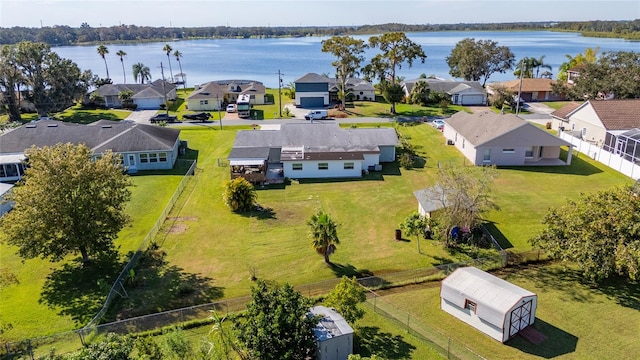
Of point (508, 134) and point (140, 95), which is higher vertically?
point (140, 95)

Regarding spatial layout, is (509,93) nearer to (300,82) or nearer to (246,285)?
(300,82)

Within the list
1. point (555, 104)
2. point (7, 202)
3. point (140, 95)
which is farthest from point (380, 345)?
point (555, 104)

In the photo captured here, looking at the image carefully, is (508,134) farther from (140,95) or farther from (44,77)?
(44,77)

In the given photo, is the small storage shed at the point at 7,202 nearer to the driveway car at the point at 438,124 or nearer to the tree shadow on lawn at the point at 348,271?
the tree shadow on lawn at the point at 348,271

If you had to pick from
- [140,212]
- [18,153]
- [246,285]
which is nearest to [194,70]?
[18,153]

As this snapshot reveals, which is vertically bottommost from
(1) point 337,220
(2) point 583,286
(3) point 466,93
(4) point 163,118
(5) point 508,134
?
(2) point 583,286

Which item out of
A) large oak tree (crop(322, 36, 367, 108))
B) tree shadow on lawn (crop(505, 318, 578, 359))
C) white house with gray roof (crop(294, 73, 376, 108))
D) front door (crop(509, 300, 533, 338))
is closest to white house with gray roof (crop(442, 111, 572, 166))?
front door (crop(509, 300, 533, 338))

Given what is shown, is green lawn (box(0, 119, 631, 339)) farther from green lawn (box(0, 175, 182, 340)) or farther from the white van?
the white van

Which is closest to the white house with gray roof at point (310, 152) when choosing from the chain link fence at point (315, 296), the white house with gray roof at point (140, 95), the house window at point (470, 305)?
the chain link fence at point (315, 296)
